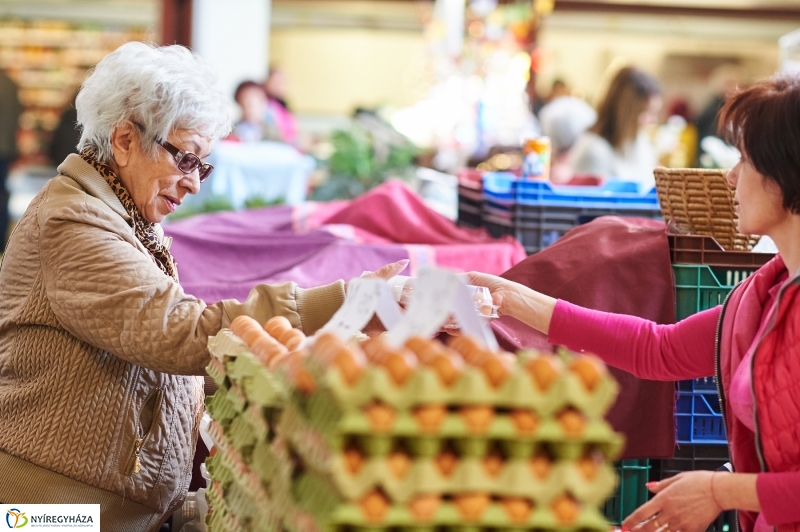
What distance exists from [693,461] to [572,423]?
1288mm

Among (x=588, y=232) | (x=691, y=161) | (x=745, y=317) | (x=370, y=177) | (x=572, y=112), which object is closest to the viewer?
(x=745, y=317)

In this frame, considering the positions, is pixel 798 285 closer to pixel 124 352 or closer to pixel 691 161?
pixel 124 352

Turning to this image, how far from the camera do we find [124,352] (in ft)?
5.96

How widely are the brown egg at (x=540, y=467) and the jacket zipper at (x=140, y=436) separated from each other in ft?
3.43

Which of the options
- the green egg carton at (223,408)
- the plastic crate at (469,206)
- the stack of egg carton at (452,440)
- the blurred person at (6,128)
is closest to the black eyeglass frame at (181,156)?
the green egg carton at (223,408)

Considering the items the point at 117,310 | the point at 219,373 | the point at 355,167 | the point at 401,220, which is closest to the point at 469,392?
the point at 219,373

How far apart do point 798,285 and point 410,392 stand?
85cm

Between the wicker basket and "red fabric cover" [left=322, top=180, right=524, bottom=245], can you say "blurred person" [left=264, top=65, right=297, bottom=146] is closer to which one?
"red fabric cover" [left=322, top=180, right=524, bottom=245]

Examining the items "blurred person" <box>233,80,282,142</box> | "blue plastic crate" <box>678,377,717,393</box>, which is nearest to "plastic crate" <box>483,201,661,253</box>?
"blue plastic crate" <box>678,377,717,393</box>

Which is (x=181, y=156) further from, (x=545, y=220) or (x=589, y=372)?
(x=545, y=220)

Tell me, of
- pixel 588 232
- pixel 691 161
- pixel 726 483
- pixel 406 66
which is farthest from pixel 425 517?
pixel 406 66

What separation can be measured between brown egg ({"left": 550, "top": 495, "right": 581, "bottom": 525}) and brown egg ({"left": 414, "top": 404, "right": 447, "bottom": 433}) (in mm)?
175

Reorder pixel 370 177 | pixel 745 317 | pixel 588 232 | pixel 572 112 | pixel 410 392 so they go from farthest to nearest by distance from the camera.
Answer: pixel 572 112 < pixel 370 177 < pixel 588 232 < pixel 745 317 < pixel 410 392

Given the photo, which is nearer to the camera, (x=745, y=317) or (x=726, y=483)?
(x=726, y=483)
